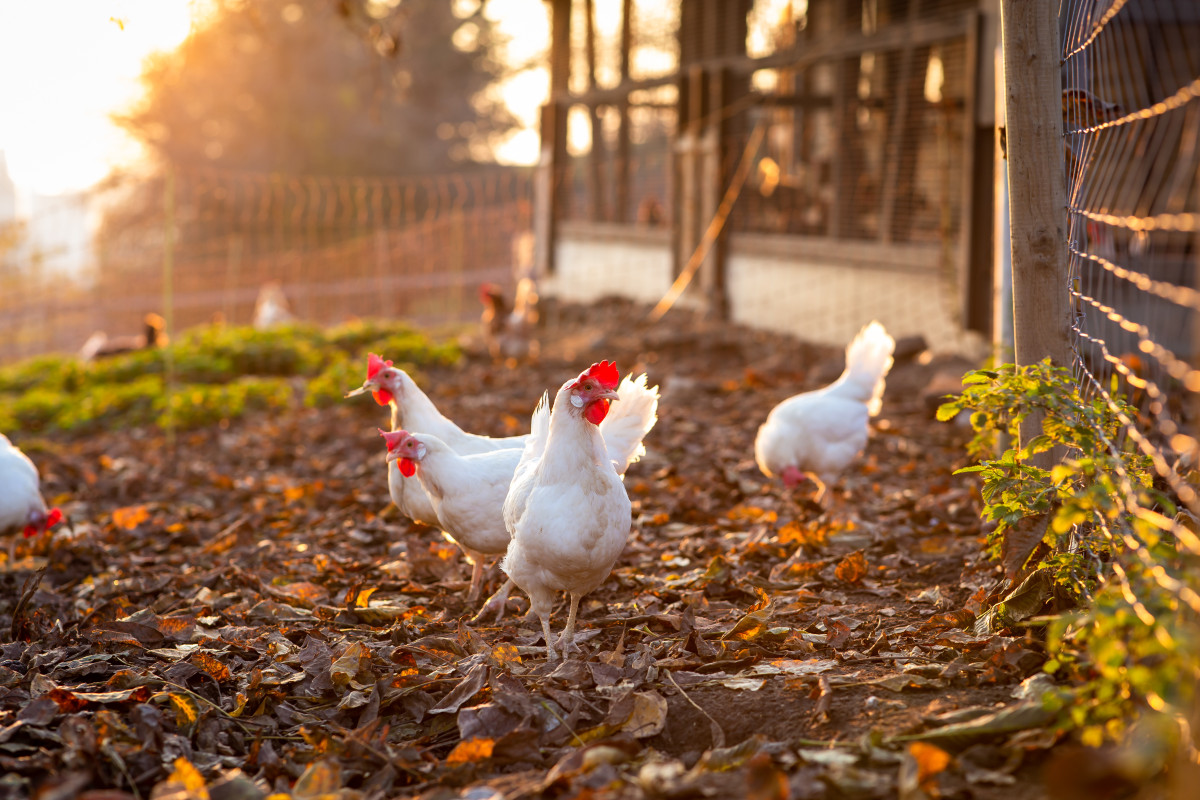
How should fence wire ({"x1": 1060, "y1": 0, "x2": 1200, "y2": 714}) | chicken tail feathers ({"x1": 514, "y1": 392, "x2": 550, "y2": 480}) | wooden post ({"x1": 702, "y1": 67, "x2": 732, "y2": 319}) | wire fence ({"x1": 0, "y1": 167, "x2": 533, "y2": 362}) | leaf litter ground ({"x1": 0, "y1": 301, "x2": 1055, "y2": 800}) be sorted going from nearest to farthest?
1. fence wire ({"x1": 1060, "y1": 0, "x2": 1200, "y2": 714})
2. leaf litter ground ({"x1": 0, "y1": 301, "x2": 1055, "y2": 800})
3. chicken tail feathers ({"x1": 514, "y1": 392, "x2": 550, "y2": 480})
4. wooden post ({"x1": 702, "y1": 67, "x2": 732, "y2": 319})
5. wire fence ({"x1": 0, "y1": 167, "x2": 533, "y2": 362})

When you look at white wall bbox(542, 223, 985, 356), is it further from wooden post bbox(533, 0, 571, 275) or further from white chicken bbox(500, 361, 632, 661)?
white chicken bbox(500, 361, 632, 661)

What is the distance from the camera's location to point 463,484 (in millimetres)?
3732

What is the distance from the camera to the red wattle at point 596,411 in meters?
3.17

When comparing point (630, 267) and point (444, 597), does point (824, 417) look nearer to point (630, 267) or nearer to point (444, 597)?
point (444, 597)

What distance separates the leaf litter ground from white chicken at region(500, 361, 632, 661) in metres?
0.24

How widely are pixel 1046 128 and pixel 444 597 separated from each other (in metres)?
2.80

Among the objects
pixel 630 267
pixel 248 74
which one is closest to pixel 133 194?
pixel 248 74

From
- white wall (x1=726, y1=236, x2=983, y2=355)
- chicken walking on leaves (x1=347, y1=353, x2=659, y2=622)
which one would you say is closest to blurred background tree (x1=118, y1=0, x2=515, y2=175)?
white wall (x1=726, y1=236, x2=983, y2=355)

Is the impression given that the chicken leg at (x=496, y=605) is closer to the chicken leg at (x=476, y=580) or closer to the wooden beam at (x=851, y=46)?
the chicken leg at (x=476, y=580)

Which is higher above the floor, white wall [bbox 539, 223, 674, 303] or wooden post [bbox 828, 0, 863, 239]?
wooden post [bbox 828, 0, 863, 239]

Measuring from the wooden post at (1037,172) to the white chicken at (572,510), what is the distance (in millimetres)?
1301

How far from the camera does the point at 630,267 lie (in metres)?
12.8

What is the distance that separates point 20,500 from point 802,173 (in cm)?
1089

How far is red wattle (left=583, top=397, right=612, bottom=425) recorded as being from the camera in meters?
3.17
